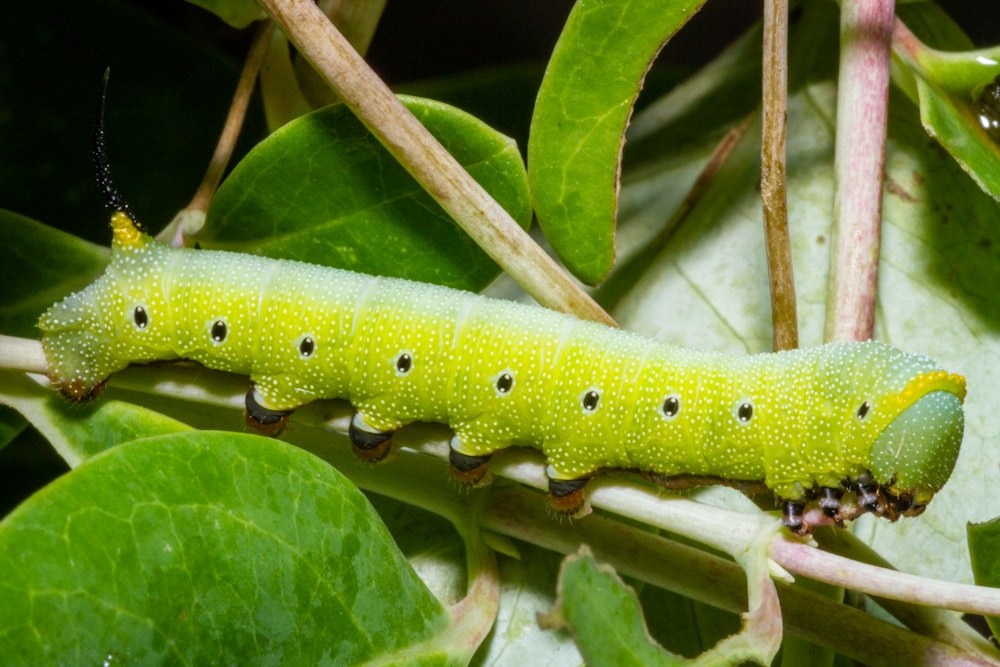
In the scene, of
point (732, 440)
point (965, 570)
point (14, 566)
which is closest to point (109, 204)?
point (14, 566)

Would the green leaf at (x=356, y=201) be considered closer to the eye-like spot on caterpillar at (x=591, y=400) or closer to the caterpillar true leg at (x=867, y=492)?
the eye-like spot on caterpillar at (x=591, y=400)

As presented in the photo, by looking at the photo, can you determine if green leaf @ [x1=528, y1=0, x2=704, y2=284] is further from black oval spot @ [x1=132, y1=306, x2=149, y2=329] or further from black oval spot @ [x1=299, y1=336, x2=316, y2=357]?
black oval spot @ [x1=132, y1=306, x2=149, y2=329]

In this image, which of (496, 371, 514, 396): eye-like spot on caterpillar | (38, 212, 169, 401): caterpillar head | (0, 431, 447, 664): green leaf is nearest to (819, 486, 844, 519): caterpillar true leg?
(496, 371, 514, 396): eye-like spot on caterpillar

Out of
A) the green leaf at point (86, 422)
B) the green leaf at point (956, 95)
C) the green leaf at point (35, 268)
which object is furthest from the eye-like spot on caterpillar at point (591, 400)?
the green leaf at point (35, 268)

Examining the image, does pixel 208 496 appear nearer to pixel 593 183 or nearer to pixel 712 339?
pixel 593 183

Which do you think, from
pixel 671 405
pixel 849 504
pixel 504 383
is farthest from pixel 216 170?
pixel 849 504

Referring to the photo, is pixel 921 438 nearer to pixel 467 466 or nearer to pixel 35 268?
pixel 467 466
